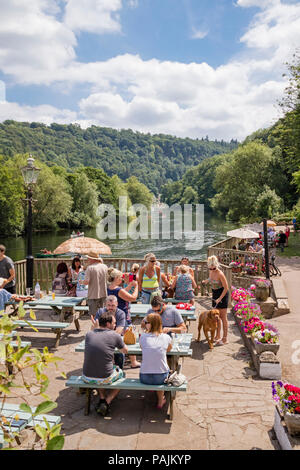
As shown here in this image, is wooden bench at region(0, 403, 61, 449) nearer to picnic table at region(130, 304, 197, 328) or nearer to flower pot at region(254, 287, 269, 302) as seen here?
picnic table at region(130, 304, 197, 328)

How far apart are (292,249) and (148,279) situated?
1631 centimetres

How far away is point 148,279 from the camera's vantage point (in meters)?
8.39

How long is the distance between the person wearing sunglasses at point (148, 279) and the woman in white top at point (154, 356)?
3.14 meters

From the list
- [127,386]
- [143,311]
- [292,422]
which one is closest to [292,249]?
[143,311]

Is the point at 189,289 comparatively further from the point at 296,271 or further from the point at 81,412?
the point at 296,271

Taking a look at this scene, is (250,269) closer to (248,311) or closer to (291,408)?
(248,311)

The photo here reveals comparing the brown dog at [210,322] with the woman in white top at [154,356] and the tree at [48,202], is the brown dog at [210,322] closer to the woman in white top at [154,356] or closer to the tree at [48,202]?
the woman in white top at [154,356]

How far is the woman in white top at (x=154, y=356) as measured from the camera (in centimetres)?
496

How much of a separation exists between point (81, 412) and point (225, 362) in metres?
2.83

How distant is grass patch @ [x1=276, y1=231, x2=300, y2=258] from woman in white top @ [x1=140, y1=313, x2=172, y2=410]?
16.6 meters

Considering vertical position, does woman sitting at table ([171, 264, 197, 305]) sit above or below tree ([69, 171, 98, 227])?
below

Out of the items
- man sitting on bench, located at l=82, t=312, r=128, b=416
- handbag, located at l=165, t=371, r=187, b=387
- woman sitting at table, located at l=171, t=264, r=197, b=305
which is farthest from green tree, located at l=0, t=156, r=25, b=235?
handbag, located at l=165, t=371, r=187, b=387

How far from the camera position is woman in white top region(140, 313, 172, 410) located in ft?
16.3
